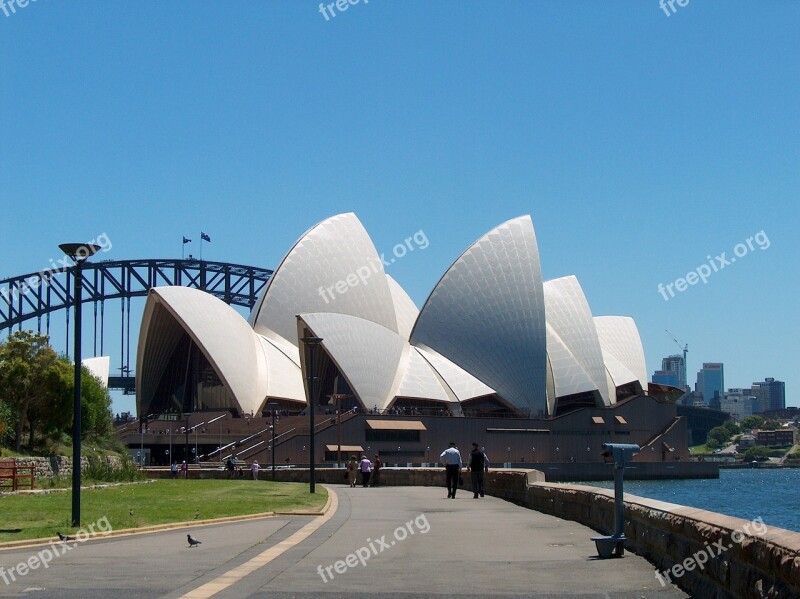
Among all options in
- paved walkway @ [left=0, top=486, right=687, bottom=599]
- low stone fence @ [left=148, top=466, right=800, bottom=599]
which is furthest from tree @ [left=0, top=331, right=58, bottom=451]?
low stone fence @ [left=148, top=466, right=800, bottom=599]

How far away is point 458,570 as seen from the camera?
11.0m

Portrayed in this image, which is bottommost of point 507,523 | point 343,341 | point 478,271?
point 507,523

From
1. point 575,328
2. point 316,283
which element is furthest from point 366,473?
point 575,328

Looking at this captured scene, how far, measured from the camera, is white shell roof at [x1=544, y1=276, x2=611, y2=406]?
9194 centimetres

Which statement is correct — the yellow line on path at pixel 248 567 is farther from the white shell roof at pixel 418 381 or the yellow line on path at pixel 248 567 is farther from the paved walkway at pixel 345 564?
the white shell roof at pixel 418 381

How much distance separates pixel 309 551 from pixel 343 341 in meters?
66.5

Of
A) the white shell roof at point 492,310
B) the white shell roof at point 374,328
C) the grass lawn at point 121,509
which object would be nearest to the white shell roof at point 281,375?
the white shell roof at point 374,328

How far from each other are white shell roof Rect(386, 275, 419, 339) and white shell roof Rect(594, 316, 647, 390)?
1893 centimetres

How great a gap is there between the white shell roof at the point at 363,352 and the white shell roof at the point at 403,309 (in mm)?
9714

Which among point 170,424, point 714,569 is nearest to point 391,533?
point 714,569

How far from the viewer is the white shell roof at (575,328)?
9194 cm

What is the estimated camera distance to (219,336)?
79312mm

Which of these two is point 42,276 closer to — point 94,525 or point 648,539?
point 94,525

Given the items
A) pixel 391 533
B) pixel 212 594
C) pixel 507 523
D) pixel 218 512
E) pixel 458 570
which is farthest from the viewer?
pixel 218 512
